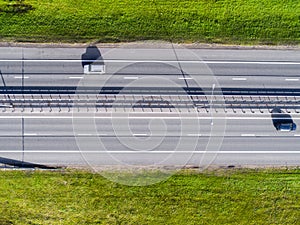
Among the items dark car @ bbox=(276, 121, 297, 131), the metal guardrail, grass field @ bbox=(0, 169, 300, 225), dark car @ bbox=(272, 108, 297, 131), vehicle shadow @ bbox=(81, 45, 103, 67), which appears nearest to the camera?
the metal guardrail

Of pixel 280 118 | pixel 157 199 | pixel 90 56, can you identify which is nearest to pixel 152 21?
pixel 90 56

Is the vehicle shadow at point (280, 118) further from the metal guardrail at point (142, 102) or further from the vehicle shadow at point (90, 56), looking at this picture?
the vehicle shadow at point (90, 56)

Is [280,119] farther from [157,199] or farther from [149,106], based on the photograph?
[157,199]

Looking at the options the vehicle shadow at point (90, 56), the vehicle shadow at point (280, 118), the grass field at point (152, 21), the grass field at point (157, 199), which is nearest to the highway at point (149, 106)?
the vehicle shadow at point (90, 56)

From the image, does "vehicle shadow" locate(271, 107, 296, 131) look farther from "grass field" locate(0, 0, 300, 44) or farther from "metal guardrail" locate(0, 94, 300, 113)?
"grass field" locate(0, 0, 300, 44)

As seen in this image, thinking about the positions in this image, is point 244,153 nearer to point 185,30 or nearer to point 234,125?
point 234,125

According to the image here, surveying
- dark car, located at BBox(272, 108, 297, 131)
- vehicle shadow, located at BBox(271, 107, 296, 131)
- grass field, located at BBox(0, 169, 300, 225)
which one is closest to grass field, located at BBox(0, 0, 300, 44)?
vehicle shadow, located at BBox(271, 107, 296, 131)

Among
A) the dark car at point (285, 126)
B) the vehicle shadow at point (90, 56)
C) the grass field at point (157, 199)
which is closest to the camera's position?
the grass field at point (157, 199)
